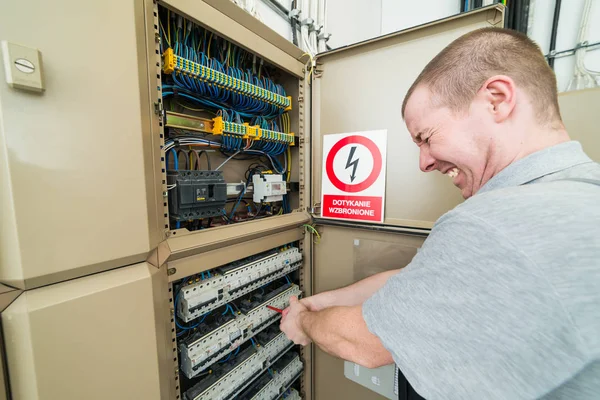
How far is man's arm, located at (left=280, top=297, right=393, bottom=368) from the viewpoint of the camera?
53cm

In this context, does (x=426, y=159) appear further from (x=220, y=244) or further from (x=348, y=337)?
(x=220, y=244)

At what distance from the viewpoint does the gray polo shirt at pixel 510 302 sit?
327mm

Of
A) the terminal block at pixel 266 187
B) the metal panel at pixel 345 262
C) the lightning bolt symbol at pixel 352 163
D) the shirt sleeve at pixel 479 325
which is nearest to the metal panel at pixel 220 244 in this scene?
the terminal block at pixel 266 187

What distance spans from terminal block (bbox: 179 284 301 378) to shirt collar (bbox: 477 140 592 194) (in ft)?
3.28

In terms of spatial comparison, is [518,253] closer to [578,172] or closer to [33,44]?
[578,172]

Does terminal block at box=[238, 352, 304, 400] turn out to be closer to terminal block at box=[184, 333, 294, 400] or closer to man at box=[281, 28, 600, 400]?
terminal block at box=[184, 333, 294, 400]

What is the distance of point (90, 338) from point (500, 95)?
3.46ft

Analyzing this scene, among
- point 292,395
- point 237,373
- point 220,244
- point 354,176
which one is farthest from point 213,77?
point 292,395

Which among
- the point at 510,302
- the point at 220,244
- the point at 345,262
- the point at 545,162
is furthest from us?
the point at 345,262

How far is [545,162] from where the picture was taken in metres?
0.46

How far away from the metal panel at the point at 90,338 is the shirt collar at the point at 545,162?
2.90 feet

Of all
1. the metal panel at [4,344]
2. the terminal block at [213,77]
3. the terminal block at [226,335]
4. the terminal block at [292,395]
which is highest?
the terminal block at [213,77]

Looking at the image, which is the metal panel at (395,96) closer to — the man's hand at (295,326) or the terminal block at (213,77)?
the terminal block at (213,77)

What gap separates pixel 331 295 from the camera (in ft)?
3.34
